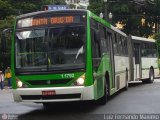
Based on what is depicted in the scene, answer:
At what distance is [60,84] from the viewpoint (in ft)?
46.0

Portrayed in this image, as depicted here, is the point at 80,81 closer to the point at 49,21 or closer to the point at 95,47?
the point at 95,47

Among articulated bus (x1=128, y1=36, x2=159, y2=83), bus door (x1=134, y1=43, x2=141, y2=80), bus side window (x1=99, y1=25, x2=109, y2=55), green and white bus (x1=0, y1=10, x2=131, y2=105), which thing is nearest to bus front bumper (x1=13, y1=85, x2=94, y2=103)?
green and white bus (x1=0, y1=10, x2=131, y2=105)

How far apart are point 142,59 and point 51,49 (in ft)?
52.1

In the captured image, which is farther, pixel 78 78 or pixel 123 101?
pixel 123 101

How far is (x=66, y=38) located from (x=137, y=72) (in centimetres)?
1445

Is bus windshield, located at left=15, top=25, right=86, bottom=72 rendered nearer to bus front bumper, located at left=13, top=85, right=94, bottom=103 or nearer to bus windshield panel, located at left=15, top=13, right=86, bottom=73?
bus windshield panel, located at left=15, top=13, right=86, bottom=73

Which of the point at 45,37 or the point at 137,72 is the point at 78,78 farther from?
the point at 137,72

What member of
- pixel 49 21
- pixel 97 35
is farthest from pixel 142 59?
pixel 49 21

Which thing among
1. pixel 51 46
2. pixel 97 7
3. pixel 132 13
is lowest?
pixel 51 46

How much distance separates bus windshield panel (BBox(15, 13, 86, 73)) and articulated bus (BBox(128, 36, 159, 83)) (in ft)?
41.5

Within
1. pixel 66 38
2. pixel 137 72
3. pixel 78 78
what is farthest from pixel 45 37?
pixel 137 72

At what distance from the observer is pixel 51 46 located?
47.1ft

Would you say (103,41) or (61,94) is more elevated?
(103,41)

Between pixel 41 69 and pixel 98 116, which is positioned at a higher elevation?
pixel 41 69
